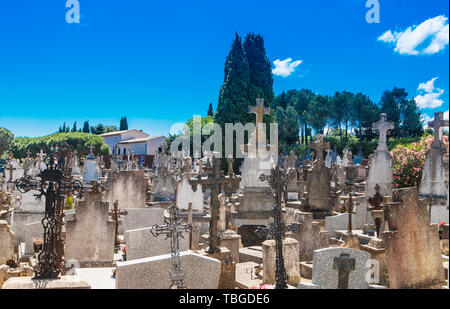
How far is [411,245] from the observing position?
5.58 meters

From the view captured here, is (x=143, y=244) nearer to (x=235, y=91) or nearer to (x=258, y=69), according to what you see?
(x=235, y=91)

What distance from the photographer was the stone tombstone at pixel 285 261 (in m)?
6.41

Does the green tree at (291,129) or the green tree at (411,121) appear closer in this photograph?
the green tree at (411,121)

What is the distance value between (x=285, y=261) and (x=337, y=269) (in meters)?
1.79

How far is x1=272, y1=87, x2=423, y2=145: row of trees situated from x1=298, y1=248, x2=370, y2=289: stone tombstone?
1304 inches

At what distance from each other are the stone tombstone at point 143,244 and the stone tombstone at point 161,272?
178 centimetres

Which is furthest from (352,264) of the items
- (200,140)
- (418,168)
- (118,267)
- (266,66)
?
(200,140)

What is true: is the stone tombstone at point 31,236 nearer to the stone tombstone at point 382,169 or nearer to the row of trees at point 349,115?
the stone tombstone at point 382,169

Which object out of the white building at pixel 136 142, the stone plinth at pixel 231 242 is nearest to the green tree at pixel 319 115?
the white building at pixel 136 142

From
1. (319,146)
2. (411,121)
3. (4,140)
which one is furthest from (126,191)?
(4,140)

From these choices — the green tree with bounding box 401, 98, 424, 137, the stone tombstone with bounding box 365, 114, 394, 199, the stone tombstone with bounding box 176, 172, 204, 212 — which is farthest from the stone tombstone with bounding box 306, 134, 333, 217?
the green tree with bounding box 401, 98, 424, 137

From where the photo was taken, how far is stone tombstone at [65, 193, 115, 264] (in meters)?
7.44
